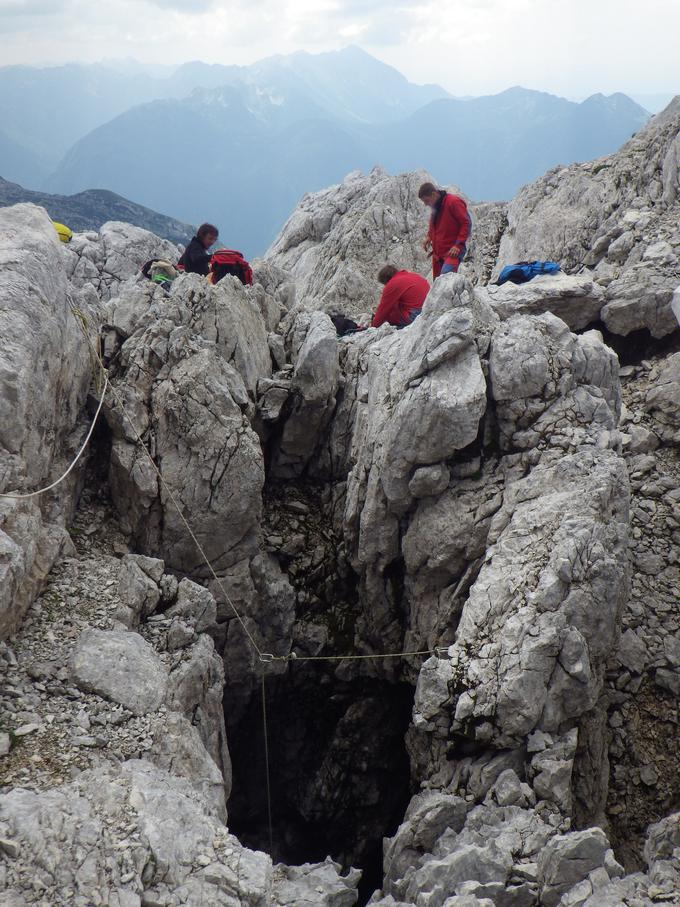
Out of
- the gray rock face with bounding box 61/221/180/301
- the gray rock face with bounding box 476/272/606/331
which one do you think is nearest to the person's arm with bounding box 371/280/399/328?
the gray rock face with bounding box 476/272/606/331

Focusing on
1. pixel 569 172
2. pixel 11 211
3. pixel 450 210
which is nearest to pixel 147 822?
pixel 11 211

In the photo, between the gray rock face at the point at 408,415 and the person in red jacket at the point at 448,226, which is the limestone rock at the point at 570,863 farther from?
the person in red jacket at the point at 448,226

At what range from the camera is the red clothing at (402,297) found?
20.9 meters

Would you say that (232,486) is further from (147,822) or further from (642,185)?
(642,185)

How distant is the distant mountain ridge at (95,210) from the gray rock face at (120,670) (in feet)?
384

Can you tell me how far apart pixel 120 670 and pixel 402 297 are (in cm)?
1505

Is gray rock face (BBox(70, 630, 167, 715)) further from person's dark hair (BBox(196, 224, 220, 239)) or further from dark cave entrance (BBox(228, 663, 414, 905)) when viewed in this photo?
person's dark hair (BBox(196, 224, 220, 239))

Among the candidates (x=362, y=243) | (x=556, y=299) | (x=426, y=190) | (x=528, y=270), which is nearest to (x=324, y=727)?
(x=556, y=299)

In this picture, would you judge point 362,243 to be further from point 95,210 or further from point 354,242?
point 95,210

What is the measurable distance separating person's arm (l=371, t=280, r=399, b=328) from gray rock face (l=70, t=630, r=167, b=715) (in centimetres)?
1407

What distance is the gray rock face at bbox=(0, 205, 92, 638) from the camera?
11969 millimetres

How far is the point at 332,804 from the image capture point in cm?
2011

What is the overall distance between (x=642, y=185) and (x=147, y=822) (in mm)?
31801

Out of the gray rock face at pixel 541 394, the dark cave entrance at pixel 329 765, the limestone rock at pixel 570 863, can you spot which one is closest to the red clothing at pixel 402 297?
the gray rock face at pixel 541 394
